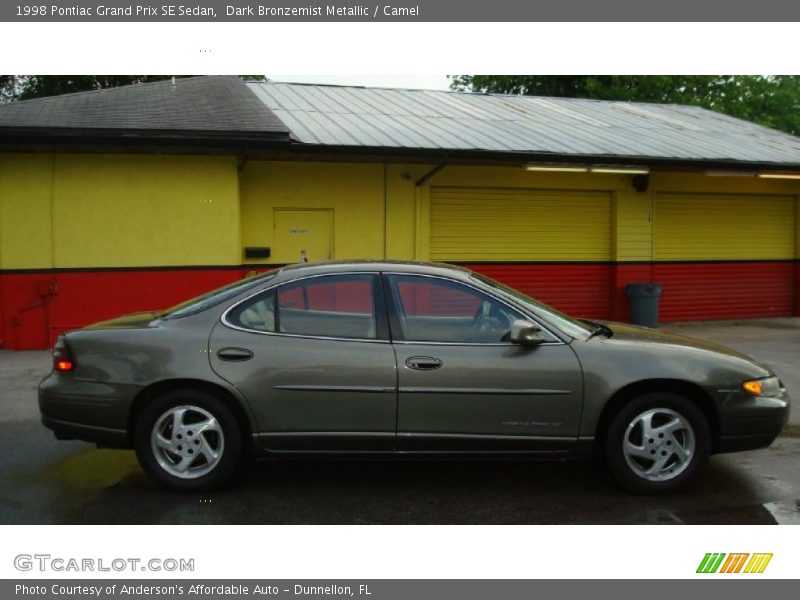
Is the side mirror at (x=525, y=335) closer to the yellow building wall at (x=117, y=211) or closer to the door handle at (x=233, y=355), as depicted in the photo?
the door handle at (x=233, y=355)

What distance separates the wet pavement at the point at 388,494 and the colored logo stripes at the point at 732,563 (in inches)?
16.7

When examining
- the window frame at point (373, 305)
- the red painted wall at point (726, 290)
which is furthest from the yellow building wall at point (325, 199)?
the window frame at point (373, 305)

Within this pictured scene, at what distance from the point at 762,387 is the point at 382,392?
2.51 metres

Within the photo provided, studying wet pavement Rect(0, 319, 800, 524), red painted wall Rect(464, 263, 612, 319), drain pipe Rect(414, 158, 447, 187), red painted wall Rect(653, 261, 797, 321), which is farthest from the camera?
red painted wall Rect(653, 261, 797, 321)

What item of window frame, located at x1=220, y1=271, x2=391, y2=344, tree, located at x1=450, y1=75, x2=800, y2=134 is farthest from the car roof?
tree, located at x1=450, y1=75, x2=800, y2=134

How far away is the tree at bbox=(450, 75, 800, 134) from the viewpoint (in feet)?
110

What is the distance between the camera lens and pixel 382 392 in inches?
193

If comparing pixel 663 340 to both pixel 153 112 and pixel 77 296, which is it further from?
pixel 153 112

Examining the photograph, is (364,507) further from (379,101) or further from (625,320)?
(379,101)

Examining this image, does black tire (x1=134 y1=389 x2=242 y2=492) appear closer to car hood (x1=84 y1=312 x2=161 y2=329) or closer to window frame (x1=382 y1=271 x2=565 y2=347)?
car hood (x1=84 y1=312 x2=161 y2=329)

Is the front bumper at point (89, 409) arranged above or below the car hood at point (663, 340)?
below

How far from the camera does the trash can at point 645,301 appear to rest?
13.5 m

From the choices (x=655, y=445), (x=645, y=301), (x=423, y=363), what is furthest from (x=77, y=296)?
(x=645, y=301)

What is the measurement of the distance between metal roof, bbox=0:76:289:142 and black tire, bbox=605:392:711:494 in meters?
7.33
